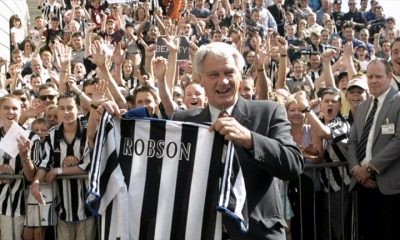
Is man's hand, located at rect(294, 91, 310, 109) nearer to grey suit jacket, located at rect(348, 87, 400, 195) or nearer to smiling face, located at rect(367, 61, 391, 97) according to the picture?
grey suit jacket, located at rect(348, 87, 400, 195)

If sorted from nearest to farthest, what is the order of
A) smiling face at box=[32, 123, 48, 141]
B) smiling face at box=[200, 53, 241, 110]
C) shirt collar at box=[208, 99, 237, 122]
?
smiling face at box=[200, 53, 241, 110]
shirt collar at box=[208, 99, 237, 122]
smiling face at box=[32, 123, 48, 141]

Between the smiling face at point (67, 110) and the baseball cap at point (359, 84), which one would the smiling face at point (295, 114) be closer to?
the baseball cap at point (359, 84)

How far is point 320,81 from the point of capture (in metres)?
9.50

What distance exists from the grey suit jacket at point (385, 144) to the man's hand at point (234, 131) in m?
2.87

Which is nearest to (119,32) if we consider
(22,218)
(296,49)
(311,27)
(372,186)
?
(296,49)

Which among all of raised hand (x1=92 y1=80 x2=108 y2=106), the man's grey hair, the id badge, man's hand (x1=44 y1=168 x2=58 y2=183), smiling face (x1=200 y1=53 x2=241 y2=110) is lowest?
man's hand (x1=44 y1=168 x2=58 y2=183)

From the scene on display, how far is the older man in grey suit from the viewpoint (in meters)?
5.58

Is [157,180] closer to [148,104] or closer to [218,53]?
[218,53]

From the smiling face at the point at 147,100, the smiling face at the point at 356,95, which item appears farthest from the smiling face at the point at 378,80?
the smiling face at the point at 147,100

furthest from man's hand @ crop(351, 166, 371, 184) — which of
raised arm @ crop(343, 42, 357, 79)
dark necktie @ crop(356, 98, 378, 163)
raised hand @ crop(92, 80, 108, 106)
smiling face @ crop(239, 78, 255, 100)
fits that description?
raised arm @ crop(343, 42, 357, 79)

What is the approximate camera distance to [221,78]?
317cm

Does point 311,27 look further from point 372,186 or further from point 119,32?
point 372,186

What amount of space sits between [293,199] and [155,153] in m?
3.05

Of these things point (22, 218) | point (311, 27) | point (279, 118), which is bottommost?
point (22, 218)
